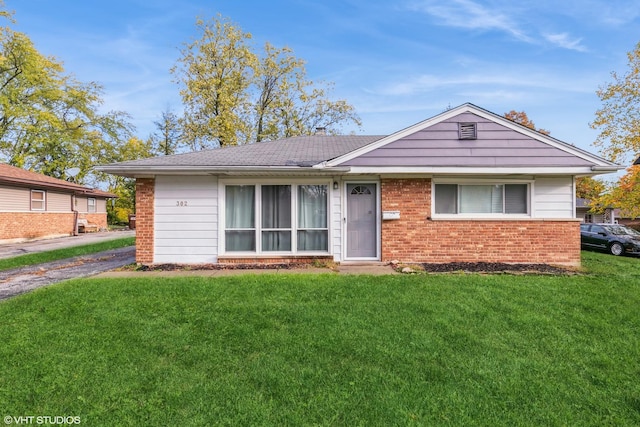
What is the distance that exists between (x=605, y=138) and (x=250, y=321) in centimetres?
1954

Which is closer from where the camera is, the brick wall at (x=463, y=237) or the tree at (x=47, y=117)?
the brick wall at (x=463, y=237)

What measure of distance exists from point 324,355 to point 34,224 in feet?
68.5

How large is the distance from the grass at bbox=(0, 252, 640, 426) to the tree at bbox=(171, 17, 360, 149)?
20.1 m

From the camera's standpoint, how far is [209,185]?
342 inches

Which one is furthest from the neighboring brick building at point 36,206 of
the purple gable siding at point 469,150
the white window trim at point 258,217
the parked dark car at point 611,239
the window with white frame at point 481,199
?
the parked dark car at point 611,239

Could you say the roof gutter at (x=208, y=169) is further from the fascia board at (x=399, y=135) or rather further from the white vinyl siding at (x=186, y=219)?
the white vinyl siding at (x=186, y=219)

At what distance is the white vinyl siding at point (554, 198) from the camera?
8664 millimetres

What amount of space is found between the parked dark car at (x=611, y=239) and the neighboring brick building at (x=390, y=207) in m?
8.70

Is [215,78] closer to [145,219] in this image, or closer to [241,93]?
[241,93]

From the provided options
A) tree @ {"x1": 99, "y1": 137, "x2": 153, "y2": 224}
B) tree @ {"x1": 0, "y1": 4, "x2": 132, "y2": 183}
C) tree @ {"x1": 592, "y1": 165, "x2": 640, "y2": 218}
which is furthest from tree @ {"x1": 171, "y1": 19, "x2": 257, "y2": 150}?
tree @ {"x1": 592, "y1": 165, "x2": 640, "y2": 218}

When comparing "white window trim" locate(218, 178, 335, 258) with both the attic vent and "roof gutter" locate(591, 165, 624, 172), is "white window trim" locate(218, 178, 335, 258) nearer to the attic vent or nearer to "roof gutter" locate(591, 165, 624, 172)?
the attic vent

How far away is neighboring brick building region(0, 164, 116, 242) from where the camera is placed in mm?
16359

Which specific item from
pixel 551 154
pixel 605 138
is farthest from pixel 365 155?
pixel 605 138

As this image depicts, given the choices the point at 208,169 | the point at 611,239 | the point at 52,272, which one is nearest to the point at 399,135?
the point at 208,169
